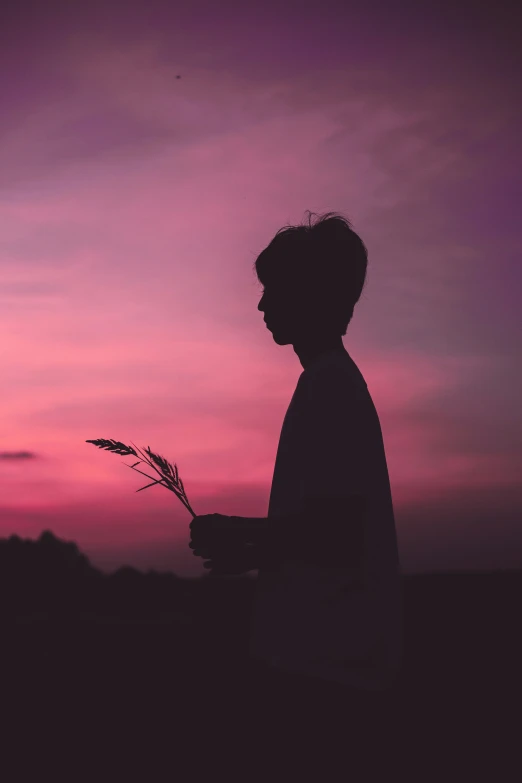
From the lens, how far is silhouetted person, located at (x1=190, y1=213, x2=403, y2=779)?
2.45 meters

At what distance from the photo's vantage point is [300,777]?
2.49 metres

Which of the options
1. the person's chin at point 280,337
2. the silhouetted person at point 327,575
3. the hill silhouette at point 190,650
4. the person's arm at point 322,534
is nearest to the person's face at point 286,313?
the person's chin at point 280,337

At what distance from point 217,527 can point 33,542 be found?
11393 millimetres

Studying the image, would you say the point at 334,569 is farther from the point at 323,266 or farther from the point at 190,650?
the point at 190,650

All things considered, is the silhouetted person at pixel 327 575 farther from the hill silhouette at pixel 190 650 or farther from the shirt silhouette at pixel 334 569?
the hill silhouette at pixel 190 650

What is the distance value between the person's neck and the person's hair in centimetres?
6

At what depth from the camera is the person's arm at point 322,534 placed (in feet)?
8.00

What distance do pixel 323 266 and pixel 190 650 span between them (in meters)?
4.89

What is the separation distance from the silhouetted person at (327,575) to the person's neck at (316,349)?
0.10ft

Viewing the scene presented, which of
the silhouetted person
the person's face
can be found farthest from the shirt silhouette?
the person's face

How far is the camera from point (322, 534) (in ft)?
8.00

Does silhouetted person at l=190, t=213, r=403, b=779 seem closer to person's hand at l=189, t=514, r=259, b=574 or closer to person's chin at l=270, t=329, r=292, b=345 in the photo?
person's hand at l=189, t=514, r=259, b=574

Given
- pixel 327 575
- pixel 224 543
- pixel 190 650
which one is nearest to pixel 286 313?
pixel 224 543

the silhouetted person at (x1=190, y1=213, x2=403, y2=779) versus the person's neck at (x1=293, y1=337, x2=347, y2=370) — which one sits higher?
the person's neck at (x1=293, y1=337, x2=347, y2=370)
